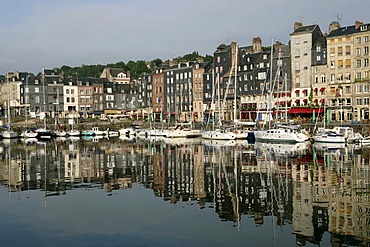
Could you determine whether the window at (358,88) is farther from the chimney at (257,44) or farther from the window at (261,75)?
the chimney at (257,44)

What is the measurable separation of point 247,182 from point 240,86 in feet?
227

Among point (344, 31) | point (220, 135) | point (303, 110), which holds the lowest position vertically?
point (220, 135)

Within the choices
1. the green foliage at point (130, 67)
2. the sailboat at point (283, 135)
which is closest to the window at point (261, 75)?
the sailboat at point (283, 135)

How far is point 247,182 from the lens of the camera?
87.6ft

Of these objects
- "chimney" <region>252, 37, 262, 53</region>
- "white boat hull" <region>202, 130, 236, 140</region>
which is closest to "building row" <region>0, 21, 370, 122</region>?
"chimney" <region>252, 37, 262, 53</region>

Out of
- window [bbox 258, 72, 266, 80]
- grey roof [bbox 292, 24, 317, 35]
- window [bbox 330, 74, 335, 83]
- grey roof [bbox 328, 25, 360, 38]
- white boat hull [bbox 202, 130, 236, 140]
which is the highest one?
grey roof [bbox 292, 24, 317, 35]

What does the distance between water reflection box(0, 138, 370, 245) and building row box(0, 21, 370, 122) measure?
2962cm

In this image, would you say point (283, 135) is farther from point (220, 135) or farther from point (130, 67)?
point (130, 67)

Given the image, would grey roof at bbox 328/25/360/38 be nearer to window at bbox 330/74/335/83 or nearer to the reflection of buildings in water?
window at bbox 330/74/335/83

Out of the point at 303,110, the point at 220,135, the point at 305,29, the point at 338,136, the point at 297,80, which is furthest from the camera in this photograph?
the point at 297,80

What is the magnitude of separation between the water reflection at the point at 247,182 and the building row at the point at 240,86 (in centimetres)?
2962

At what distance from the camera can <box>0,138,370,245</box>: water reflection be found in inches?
703

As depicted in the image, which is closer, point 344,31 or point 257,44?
point 344,31

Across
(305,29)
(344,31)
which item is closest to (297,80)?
(305,29)
